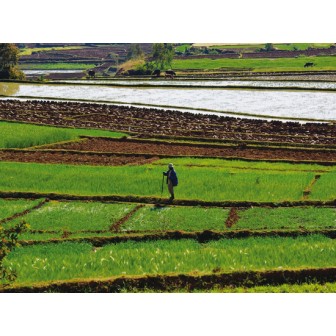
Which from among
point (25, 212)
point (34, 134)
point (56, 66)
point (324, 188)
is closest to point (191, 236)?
point (25, 212)

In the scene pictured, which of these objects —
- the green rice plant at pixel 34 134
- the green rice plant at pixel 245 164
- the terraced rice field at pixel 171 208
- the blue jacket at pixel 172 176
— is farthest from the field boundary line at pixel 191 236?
the green rice plant at pixel 34 134

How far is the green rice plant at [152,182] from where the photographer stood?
16.6 m

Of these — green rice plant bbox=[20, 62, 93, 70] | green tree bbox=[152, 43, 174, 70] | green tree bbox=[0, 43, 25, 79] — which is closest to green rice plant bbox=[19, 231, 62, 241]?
green tree bbox=[0, 43, 25, 79]

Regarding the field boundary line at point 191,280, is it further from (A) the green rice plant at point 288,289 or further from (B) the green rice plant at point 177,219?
(B) the green rice plant at point 177,219

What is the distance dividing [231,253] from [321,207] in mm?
4315

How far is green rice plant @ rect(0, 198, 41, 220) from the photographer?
608 inches

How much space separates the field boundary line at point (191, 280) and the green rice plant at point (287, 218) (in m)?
2.79

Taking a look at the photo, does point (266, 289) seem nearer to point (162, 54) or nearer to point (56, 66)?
point (56, 66)

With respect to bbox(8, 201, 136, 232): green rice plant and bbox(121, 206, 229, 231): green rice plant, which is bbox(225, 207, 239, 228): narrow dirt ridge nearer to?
bbox(121, 206, 229, 231): green rice plant

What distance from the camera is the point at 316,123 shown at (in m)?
29.2

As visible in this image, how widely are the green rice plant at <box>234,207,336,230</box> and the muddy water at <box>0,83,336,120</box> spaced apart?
54.3 ft

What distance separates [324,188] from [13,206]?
8.09 meters

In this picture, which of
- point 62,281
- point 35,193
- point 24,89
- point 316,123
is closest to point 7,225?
point 35,193

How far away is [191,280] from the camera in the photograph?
424 inches
